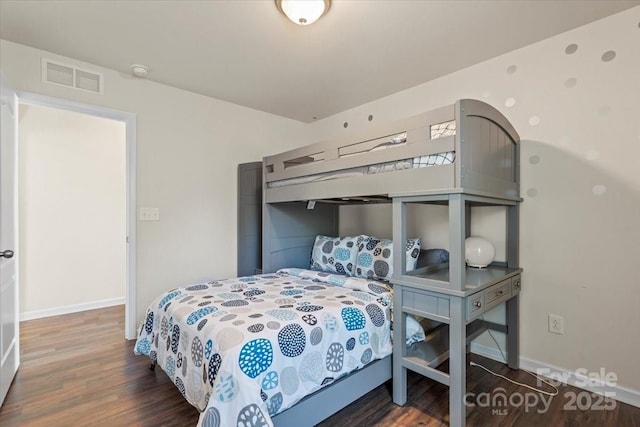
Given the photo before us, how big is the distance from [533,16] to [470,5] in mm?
445

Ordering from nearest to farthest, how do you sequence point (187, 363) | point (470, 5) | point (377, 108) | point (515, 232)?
point (187, 363), point (470, 5), point (515, 232), point (377, 108)

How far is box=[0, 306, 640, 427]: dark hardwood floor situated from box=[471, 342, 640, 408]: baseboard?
57 millimetres

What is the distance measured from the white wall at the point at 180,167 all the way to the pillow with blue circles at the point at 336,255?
1.00 meters

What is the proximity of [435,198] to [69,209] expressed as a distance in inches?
159

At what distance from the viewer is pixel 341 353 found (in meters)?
1.60

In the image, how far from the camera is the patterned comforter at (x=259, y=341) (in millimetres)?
1216

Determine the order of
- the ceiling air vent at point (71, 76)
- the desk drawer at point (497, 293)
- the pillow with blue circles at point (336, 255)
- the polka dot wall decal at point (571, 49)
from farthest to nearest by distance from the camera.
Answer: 1. the pillow with blue circles at point (336, 255)
2. the ceiling air vent at point (71, 76)
3. the polka dot wall decal at point (571, 49)
4. the desk drawer at point (497, 293)

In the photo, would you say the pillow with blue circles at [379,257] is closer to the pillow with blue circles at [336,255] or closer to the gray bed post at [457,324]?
the pillow with blue circles at [336,255]

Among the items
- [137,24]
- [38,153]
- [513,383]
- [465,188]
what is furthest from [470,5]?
[38,153]

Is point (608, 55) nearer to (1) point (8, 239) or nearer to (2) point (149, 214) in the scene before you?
(2) point (149, 214)

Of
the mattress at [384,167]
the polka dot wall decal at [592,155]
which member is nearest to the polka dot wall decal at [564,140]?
the polka dot wall decal at [592,155]

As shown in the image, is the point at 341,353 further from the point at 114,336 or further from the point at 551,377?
the point at 114,336

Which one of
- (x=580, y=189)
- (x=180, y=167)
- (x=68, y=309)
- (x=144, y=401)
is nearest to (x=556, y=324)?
(x=580, y=189)

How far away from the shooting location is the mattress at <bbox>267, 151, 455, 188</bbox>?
162 centimetres
